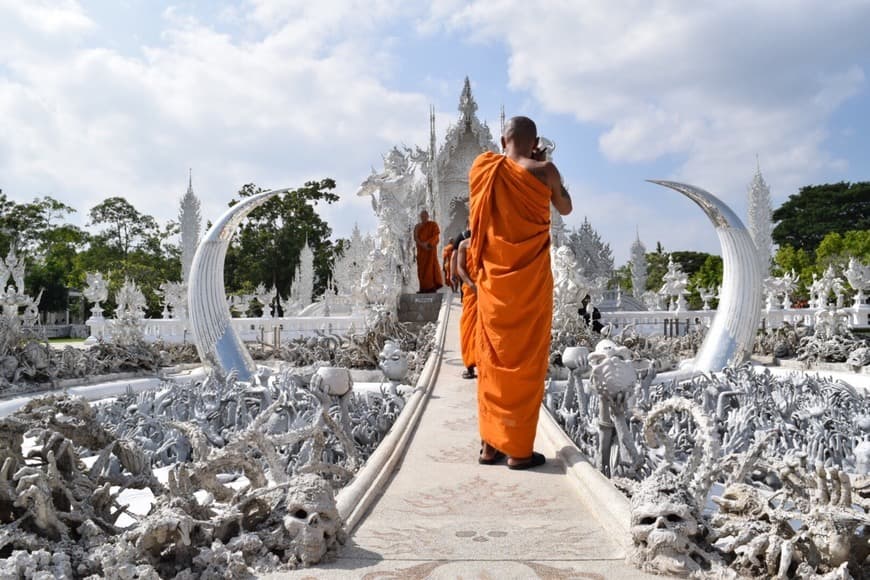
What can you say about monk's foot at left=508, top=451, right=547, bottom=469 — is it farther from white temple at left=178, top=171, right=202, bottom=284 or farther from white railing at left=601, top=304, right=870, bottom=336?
white temple at left=178, top=171, right=202, bottom=284

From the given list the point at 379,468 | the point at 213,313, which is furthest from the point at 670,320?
the point at 379,468

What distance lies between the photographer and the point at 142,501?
155 inches

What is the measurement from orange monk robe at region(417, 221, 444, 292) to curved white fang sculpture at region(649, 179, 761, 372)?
586 centimetres

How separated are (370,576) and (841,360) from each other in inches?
451

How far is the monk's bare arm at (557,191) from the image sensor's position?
361cm

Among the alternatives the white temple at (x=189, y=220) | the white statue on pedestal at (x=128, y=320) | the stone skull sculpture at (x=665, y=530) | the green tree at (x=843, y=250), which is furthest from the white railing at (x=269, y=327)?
the green tree at (x=843, y=250)

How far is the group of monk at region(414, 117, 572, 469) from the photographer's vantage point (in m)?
3.57

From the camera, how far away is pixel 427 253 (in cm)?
1472

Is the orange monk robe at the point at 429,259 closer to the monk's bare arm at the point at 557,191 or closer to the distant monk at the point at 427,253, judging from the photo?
the distant monk at the point at 427,253

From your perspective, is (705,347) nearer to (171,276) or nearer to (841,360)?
(841,360)

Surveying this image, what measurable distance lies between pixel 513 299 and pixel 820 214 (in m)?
49.3

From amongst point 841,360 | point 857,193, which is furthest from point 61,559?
point 857,193

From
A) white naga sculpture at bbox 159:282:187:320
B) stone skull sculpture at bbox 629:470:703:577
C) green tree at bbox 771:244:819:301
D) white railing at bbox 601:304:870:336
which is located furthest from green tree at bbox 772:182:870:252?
stone skull sculpture at bbox 629:470:703:577

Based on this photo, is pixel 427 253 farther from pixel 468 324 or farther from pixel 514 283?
pixel 514 283
